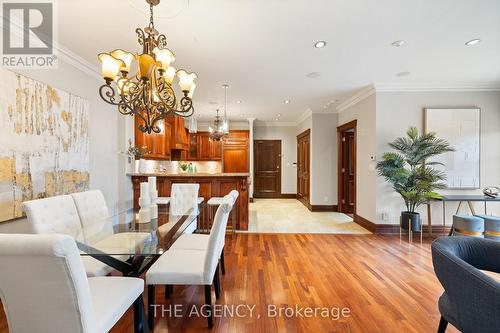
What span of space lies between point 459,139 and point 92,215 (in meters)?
5.70

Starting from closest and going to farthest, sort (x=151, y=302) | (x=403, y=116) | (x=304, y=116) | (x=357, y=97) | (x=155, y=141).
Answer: (x=151, y=302) < (x=403, y=116) < (x=357, y=97) < (x=155, y=141) < (x=304, y=116)

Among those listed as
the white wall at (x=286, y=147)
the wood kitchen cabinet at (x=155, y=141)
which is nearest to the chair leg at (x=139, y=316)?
the wood kitchen cabinet at (x=155, y=141)

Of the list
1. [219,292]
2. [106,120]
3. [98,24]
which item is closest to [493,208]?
[219,292]

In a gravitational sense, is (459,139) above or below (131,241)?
above

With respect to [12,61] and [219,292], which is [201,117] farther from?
[219,292]

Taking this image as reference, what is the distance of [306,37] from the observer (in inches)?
103

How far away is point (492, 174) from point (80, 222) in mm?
6232

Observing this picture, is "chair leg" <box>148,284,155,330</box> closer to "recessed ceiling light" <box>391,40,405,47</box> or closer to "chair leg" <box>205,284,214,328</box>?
"chair leg" <box>205,284,214,328</box>

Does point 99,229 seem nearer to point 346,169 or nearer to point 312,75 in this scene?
point 312,75

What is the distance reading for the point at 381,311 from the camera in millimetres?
2000

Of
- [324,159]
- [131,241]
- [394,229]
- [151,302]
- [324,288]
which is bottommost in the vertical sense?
[324,288]

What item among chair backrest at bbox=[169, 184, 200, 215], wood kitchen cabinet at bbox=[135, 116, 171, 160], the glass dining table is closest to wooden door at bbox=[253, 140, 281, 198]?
wood kitchen cabinet at bbox=[135, 116, 171, 160]

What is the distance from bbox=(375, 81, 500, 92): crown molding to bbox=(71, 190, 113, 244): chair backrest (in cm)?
462

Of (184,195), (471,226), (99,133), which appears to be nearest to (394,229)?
(471,226)
